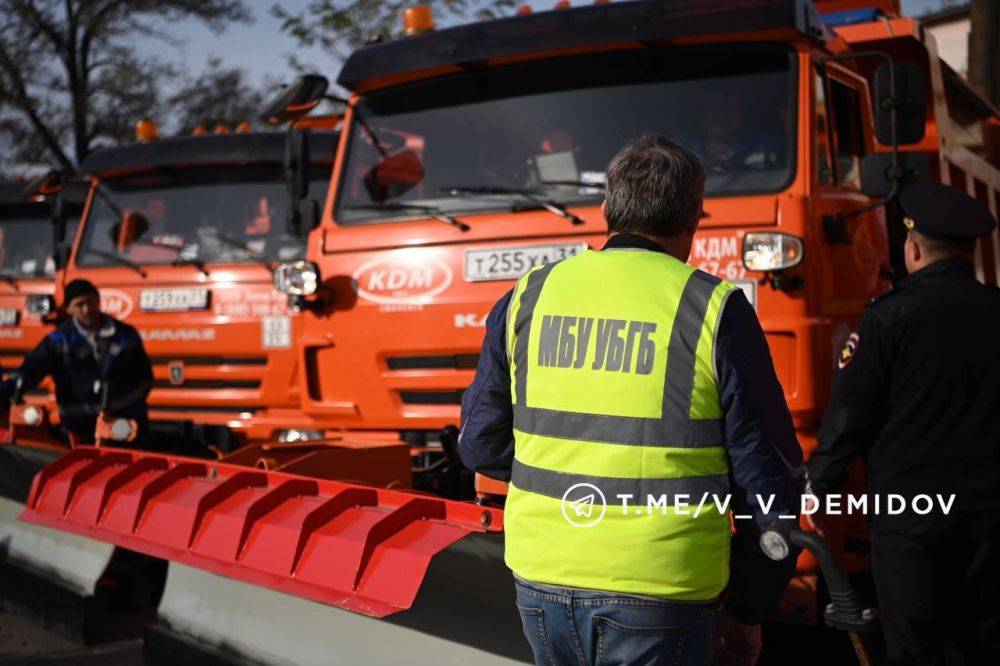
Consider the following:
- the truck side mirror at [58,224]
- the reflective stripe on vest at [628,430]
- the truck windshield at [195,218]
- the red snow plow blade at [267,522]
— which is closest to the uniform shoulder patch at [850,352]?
the red snow plow blade at [267,522]

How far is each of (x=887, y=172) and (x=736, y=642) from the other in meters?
2.68

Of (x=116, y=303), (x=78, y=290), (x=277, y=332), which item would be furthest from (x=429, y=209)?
(x=116, y=303)

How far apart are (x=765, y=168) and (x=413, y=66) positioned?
165 centimetres

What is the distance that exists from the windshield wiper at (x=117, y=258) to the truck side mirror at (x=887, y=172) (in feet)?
17.6

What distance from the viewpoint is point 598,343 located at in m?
2.19

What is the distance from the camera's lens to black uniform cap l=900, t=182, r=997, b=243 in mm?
3338

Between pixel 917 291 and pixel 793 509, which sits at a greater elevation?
pixel 917 291

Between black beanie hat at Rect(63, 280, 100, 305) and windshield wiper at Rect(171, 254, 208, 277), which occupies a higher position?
windshield wiper at Rect(171, 254, 208, 277)

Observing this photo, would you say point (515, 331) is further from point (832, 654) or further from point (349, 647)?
point (832, 654)

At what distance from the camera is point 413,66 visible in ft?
17.3

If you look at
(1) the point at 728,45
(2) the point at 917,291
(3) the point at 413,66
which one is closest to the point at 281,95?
(3) the point at 413,66

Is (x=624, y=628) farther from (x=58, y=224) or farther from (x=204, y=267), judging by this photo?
(x=58, y=224)

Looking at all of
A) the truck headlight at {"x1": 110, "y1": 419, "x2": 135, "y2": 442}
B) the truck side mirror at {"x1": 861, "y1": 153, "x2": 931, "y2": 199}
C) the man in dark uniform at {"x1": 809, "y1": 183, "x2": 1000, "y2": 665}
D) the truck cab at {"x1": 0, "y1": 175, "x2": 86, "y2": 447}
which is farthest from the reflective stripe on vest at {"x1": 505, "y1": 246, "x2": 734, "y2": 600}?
the truck cab at {"x1": 0, "y1": 175, "x2": 86, "y2": 447}

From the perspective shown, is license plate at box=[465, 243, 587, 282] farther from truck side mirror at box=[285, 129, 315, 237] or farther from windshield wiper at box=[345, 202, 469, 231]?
truck side mirror at box=[285, 129, 315, 237]
